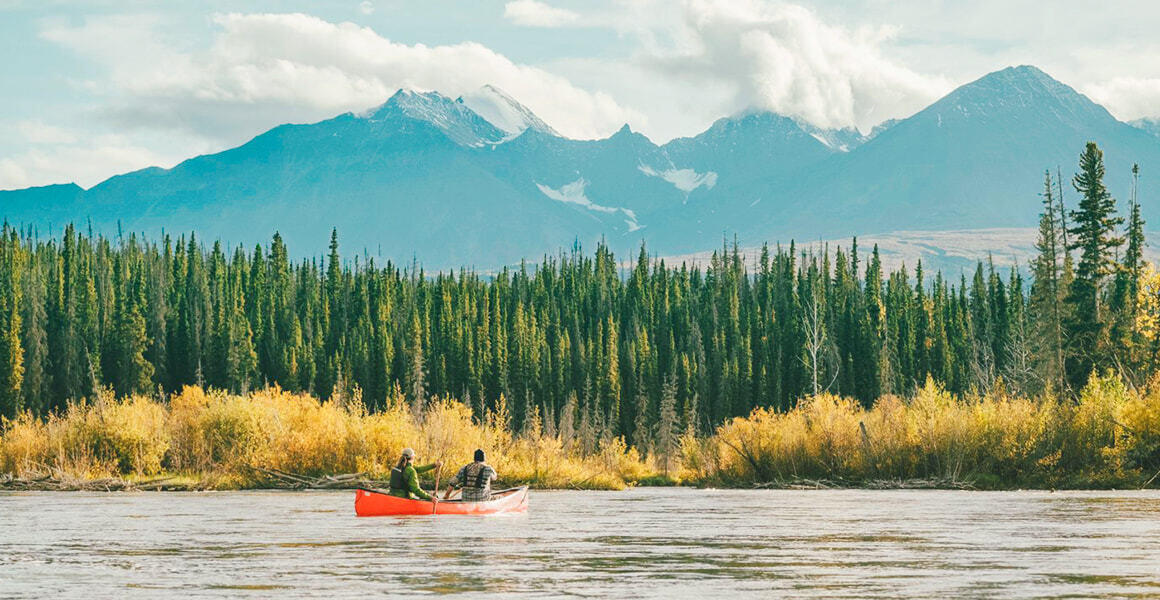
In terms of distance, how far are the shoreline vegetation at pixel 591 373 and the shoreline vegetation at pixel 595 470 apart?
13 centimetres

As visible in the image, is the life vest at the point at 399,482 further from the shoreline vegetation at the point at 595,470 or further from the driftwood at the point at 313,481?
the shoreline vegetation at the point at 595,470

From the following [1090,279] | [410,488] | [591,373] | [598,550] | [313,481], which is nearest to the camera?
[598,550]

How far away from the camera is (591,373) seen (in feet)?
477

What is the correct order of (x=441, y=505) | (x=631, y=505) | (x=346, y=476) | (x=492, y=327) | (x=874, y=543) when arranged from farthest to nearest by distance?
(x=492, y=327) < (x=346, y=476) < (x=631, y=505) < (x=441, y=505) < (x=874, y=543)

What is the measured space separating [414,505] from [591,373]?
101 meters

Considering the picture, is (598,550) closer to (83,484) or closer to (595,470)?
(83,484)

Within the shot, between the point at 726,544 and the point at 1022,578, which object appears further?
the point at 726,544

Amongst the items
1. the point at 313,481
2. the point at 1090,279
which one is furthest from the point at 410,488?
the point at 1090,279

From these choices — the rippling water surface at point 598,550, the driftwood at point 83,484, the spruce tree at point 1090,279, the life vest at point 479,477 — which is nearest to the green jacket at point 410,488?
the rippling water surface at point 598,550

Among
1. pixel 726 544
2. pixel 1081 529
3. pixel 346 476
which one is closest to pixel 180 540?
pixel 726 544

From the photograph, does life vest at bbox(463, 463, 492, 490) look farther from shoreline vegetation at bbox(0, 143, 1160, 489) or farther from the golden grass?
shoreline vegetation at bbox(0, 143, 1160, 489)

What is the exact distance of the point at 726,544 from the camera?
113ft

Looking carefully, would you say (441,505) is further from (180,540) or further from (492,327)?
(492,327)

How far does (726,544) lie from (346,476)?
111 feet
